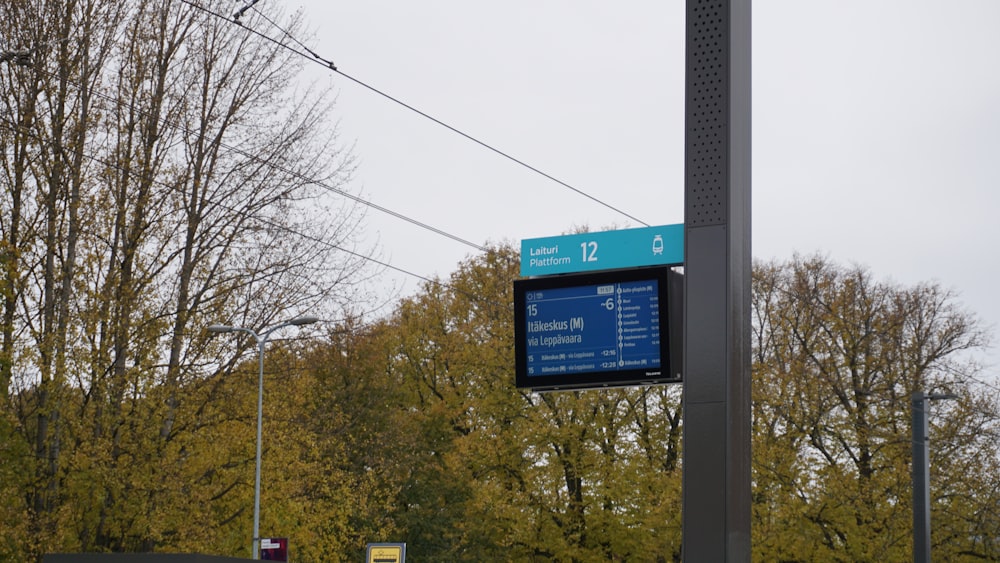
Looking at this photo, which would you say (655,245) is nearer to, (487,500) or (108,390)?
(108,390)

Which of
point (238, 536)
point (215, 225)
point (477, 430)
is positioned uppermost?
point (215, 225)

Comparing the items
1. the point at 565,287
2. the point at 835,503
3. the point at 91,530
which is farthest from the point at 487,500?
the point at 565,287

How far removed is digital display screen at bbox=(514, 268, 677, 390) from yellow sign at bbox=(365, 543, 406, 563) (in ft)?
31.7

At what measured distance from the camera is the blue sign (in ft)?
39.8

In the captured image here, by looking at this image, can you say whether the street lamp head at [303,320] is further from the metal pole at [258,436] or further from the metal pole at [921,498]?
the metal pole at [921,498]

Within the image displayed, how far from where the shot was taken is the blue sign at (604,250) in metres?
12.1

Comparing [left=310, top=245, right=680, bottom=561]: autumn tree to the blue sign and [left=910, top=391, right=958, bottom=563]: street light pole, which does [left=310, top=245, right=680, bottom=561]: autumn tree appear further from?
the blue sign

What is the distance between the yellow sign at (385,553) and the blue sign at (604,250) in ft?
34.5

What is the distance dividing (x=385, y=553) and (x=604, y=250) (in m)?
11.9

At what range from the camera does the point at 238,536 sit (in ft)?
111

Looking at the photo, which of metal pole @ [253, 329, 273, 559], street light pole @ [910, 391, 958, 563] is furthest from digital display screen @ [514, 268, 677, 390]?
metal pole @ [253, 329, 273, 559]

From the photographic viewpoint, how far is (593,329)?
1305cm

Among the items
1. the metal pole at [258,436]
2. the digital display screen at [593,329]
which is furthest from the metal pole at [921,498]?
the metal pole at [258,436]

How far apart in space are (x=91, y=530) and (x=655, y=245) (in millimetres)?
19542
